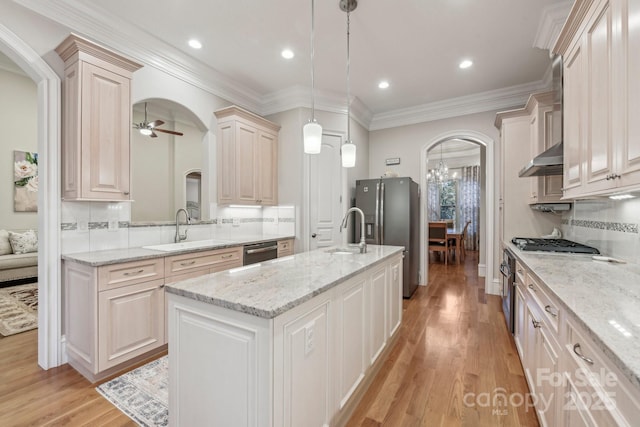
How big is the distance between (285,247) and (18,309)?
3.18 metres

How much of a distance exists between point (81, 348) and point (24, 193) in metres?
4.13

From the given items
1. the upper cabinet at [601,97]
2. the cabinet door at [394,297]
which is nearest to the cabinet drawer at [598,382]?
the upper cabinet at [601,97]

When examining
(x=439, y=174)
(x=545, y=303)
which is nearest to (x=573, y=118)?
(x=545, y=303)

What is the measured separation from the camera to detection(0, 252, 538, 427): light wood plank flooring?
5.55 ft

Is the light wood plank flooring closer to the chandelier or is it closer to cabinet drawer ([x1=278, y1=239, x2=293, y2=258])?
cabinet drawer ([x1=278, y1=239, x2=293, y2=258])

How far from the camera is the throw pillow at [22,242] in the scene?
4352mm

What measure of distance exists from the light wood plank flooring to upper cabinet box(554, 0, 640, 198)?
4.78ft

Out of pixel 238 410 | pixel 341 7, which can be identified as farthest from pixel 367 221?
pixel 238 410

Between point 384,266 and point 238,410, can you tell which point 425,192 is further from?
point 238,410

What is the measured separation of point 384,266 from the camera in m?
Answer: 2.26

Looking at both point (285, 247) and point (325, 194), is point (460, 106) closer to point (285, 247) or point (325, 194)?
point (325, 194)

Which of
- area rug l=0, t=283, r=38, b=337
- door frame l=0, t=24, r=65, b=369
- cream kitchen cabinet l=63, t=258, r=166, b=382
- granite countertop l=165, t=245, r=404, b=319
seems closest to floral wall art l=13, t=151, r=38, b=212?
area rug l=0, t=283, r=38, b=337

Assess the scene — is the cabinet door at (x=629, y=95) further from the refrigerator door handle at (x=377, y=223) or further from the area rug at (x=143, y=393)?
the refrigerator door handle at (x=377, y=223)

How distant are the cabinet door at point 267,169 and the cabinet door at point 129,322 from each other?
1861mm
